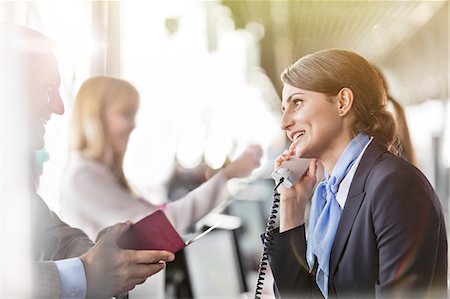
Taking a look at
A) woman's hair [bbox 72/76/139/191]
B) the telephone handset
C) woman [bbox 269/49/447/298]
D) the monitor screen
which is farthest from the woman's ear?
the monitor screen

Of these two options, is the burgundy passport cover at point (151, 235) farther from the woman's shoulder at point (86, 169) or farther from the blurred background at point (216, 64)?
the woman's shoulder at point (86, 169)

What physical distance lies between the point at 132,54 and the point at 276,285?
0.59m

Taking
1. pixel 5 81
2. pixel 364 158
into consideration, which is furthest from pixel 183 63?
pixel 364 158

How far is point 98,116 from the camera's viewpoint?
1623 mm

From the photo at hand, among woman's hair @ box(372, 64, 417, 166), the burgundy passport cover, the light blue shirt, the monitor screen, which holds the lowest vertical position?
the monitor screen

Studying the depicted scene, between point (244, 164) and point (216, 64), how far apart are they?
41 cm

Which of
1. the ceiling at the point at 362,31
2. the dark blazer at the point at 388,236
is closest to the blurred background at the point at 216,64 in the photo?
the ceiling at the point at 362,31

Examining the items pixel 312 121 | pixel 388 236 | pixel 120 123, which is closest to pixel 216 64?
pixel 120 123

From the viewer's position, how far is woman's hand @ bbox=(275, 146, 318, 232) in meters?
1.29

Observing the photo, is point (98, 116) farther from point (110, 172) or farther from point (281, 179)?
point (281, 179)

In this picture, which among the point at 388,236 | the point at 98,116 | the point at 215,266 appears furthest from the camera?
the point at 215,266

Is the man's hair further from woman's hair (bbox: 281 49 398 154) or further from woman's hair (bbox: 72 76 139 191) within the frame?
woman's hair (bbox: 281 49 398 154)

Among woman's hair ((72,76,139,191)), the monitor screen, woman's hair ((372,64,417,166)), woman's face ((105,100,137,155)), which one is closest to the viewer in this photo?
woman's hair ((372,64,417,166))

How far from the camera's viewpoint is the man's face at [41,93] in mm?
1333
